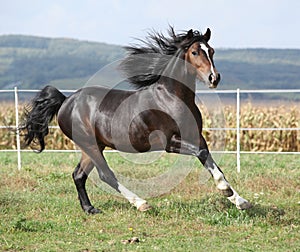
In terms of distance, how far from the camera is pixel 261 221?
684cm

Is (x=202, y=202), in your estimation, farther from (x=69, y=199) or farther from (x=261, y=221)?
(x=69, y=199)

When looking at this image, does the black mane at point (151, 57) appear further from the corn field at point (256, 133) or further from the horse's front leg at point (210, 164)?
the corn field at point (256, 133)

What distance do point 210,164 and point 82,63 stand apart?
337ft

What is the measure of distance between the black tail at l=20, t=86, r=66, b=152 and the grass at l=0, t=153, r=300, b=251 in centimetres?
98

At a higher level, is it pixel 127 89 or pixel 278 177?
pixel 127 89

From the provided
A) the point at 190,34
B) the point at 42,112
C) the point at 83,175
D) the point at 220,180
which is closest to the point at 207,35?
the point at 190,34

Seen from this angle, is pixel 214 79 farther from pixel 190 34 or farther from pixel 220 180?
pixel 220 180

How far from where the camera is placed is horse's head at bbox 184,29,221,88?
6582 millimetres

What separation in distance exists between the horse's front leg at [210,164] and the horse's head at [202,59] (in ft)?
2.50

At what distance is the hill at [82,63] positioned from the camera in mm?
93812

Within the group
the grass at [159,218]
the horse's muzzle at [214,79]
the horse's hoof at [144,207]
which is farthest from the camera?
the horse's hoof at [144,207]

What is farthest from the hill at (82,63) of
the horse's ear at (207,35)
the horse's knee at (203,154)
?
the horse's knee at (203,154)

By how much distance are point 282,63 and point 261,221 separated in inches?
4037

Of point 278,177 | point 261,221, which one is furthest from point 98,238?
point 278,177
